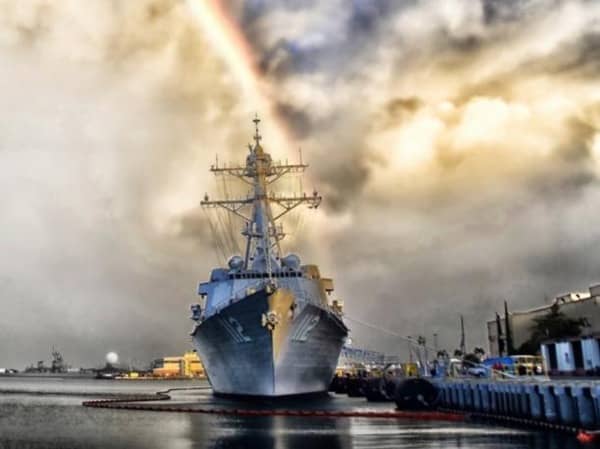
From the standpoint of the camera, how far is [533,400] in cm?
3412

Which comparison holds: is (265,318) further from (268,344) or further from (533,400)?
(533,400)

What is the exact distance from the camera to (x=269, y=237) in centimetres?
7112

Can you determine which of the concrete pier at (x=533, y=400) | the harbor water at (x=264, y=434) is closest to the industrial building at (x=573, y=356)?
the concrete pier at (x=533, y=400)

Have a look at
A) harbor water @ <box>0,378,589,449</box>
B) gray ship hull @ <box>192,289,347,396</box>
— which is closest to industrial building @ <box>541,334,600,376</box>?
harbor water @ <box>0,378,589,449</box>

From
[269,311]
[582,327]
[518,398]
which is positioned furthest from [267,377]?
[582,327]

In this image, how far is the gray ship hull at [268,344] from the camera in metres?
51.8

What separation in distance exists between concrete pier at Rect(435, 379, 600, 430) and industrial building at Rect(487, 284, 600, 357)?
26.4 meters

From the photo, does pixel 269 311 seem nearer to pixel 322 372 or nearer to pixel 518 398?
pixel 322 372

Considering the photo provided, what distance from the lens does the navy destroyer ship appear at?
2051 inches

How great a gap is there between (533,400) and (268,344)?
854 inches

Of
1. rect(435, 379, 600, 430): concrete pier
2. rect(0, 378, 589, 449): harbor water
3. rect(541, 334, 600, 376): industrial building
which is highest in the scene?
rect(541, 334, 600, 376): industrial building

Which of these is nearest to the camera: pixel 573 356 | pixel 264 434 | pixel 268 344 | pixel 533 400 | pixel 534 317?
pixel 533 400

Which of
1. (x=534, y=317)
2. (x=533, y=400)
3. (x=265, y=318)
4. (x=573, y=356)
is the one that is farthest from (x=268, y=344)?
(x=534, y=317)

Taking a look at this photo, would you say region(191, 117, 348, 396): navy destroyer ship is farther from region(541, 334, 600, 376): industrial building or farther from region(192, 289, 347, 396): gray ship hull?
region(541, 334, 600, 376): industrial building
